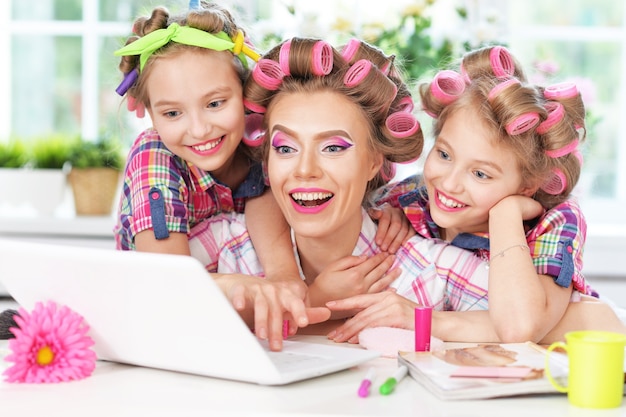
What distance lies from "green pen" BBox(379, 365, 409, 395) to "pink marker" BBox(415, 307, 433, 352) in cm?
11

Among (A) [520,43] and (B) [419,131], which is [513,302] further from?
(A) [520,43]

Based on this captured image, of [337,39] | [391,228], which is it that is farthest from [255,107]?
[337,39]

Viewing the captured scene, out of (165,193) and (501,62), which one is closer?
(501,62)

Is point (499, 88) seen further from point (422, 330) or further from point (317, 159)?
point (422, 330)

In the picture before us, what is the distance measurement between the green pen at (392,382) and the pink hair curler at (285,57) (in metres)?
0.68

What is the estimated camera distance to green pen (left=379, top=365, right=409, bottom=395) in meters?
1.15

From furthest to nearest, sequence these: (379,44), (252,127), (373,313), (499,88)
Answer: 1. (379,44)
2. (252,127)
3. (499,88)
4. (373,313)

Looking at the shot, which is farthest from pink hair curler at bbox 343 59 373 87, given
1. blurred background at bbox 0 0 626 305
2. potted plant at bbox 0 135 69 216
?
potted plant at bbox 0 135 69 216

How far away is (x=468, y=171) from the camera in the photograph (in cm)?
164

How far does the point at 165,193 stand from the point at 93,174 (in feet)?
5.57

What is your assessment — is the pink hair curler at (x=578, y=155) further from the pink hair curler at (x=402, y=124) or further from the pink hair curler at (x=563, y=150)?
the pink hair curler at (x=402, y=124)

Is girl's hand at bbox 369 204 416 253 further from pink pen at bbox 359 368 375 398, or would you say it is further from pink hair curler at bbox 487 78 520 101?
pink pen at bbox 359 368 375 398

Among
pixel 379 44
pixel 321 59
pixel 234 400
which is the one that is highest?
pixel 379 44

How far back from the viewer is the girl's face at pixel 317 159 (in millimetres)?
1623
